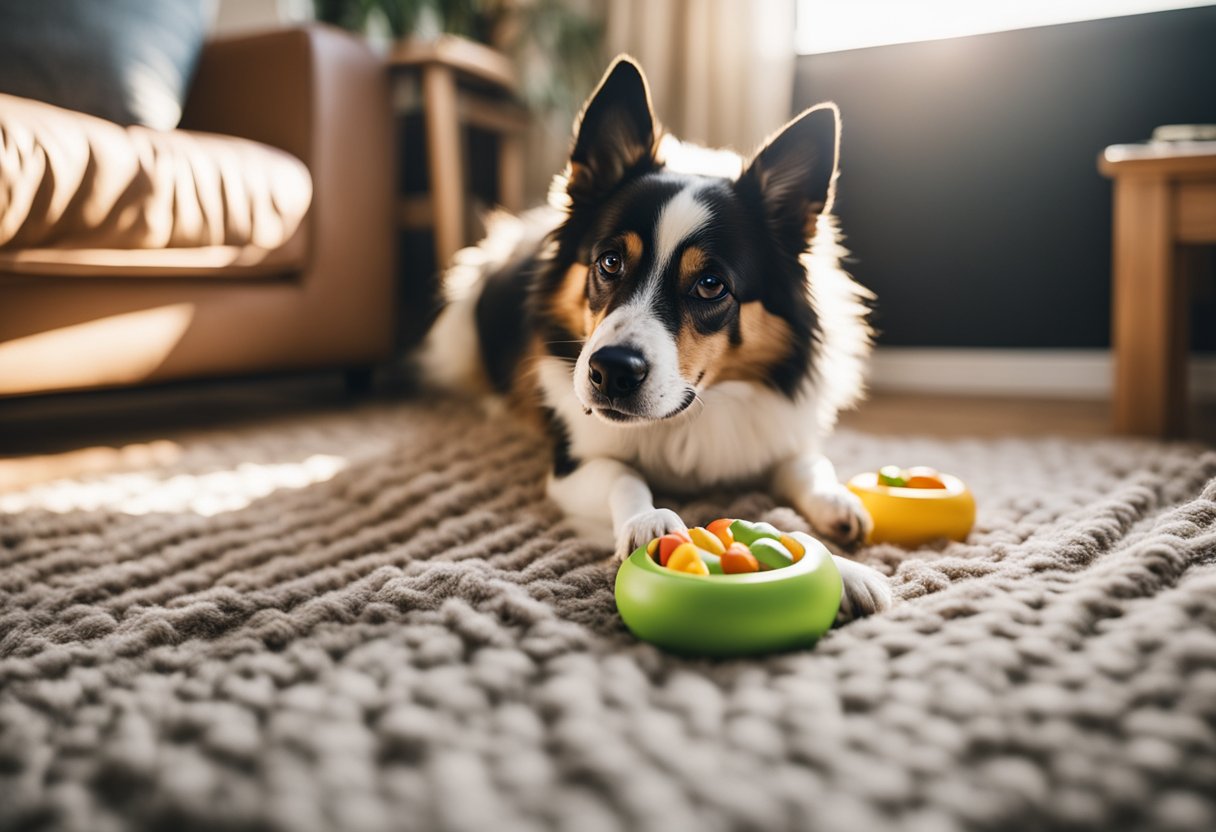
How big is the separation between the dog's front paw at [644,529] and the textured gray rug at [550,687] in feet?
0.17

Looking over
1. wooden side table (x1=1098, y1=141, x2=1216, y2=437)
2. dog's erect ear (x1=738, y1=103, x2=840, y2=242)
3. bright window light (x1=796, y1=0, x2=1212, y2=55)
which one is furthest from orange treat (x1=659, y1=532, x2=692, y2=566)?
bright window light (x1=796, y1=0, x2=1212, y2=55)

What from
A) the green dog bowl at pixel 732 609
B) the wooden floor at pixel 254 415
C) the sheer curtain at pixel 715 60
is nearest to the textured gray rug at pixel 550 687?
the green dog bowl at pixel 732 609

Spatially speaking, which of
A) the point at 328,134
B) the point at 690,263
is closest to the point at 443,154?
the point at 328,134

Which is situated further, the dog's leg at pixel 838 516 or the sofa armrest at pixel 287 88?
the sofa armrest at pixel 287 88

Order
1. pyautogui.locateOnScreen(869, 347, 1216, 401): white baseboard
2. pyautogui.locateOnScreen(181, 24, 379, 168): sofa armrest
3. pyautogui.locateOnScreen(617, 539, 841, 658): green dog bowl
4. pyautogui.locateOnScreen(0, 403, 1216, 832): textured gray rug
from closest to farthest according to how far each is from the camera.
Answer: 1. pyautogui.locateOnScreen(0, 403, 1216, 832): textured gray rug
2. pyautogui.locateOnScreen(617, 539, 841, 658): green dog bowl
3. pyautogui.locateOnScreen(181, 24, 379, 168): sofa armrest
4. pyautogui.locateOnScreen(869, 347, 1216, 401): white baseboard

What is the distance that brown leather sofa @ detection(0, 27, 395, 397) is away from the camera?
70.6 inches

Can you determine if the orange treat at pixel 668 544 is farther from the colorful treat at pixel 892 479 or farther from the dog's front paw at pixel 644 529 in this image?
the colorful treat at pixel 892 479

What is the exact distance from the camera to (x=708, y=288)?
1.40 meters

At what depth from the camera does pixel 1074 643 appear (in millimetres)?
911

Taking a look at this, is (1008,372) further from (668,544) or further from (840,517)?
(668,544)

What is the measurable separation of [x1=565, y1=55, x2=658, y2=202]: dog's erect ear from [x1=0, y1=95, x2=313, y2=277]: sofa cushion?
103 cm

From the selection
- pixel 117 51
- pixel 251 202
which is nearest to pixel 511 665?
pixel 251 202

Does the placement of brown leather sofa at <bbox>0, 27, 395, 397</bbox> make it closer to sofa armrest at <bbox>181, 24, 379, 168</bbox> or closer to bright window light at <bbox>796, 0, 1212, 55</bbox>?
sofa armrest at <bbox>181, 24, 379, 168</bbox>

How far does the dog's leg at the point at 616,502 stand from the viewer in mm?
1169
